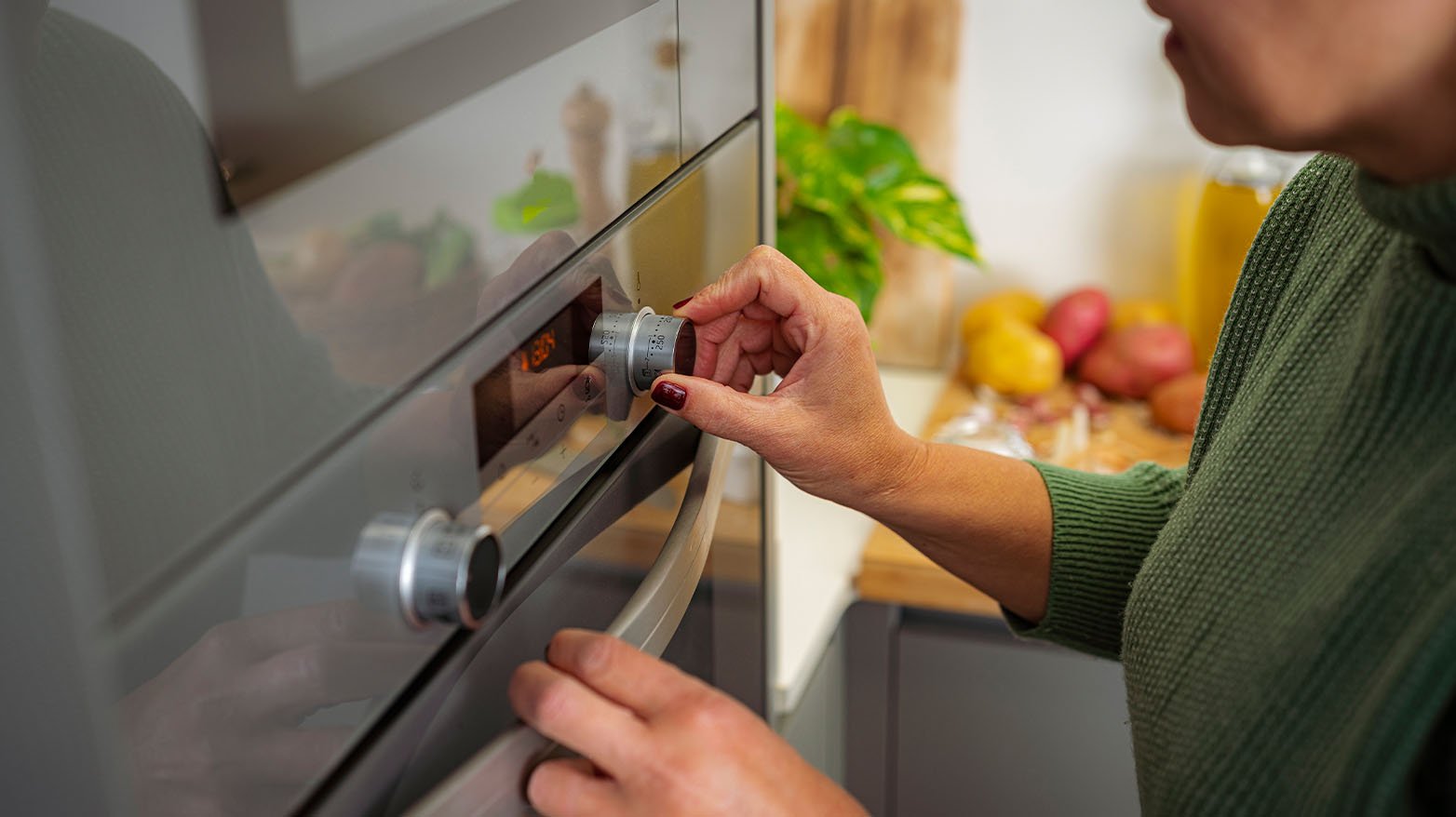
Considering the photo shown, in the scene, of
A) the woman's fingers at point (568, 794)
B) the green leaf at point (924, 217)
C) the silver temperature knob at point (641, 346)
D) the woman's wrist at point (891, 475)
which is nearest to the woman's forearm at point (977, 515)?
the woman's wrist at point (891, 475)

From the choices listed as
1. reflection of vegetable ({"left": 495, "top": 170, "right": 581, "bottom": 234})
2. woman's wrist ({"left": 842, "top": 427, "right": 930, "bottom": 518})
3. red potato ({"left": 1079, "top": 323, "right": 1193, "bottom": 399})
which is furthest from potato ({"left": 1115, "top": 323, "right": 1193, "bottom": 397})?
reflection of vegetable ({"left": 495, "top": 170, "right": 581, "bottom": 234})

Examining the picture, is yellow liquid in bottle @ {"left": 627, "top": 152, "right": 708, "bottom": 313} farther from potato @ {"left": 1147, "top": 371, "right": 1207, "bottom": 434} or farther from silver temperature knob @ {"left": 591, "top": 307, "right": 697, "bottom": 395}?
potato @ {"left": 1147, "top": 371, "right": 1207, "bottom": 434}

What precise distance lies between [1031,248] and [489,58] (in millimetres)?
1337

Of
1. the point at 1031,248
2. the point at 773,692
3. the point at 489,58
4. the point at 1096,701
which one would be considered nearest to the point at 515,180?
the point at 489,58

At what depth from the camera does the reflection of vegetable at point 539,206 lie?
1.40 feet

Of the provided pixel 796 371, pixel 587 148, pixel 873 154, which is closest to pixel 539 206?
pixel 587 148

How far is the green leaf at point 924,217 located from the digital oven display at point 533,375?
932mm

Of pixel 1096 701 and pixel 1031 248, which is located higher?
pixel 1031 248

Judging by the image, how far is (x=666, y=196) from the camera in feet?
1.93

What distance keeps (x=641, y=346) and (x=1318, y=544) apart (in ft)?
0.98

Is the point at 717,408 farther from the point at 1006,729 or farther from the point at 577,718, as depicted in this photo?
the point at 1006,729

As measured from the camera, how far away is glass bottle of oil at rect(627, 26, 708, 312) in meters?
0.55

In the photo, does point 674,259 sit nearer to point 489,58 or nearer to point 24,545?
point 489,58

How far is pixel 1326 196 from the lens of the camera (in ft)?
2.24
